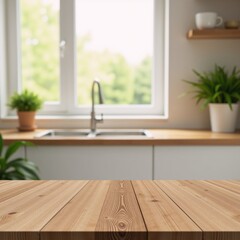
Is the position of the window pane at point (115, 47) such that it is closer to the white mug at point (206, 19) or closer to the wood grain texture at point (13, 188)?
the white mug at point (206, 19)

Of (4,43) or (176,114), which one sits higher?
(4,43)

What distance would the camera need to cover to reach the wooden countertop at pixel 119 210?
52 cm

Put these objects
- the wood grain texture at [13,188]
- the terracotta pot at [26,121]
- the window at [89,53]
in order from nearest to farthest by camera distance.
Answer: the wood grain texture at [13,188] < the terracotta pot at [26,121] < the window at [89,53]

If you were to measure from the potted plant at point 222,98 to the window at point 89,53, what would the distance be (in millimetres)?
460

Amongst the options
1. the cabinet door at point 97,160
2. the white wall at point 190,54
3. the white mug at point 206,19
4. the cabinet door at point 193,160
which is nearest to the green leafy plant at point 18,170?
the cabinet door at point 97,160

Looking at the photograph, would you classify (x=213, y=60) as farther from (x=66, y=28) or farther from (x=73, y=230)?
(x=73, y=230)

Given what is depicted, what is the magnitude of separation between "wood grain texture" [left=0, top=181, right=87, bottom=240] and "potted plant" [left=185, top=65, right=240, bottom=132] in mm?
1608

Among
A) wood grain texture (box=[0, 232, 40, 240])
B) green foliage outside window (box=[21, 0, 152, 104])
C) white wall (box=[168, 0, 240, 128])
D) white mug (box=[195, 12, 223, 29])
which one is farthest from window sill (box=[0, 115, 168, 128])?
wood grain texture (box=[0, 232, 40, 240])

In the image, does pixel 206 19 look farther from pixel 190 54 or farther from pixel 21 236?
pixel 21 236

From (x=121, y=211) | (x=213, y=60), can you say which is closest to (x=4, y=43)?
(x=213, y=60)

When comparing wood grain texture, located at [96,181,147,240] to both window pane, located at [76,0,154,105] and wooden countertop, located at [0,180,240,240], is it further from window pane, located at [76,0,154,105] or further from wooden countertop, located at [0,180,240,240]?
window pane, located at [76,0,154,105]

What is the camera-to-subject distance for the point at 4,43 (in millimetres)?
2648

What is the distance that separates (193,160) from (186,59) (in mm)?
899

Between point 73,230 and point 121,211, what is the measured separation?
14cm
